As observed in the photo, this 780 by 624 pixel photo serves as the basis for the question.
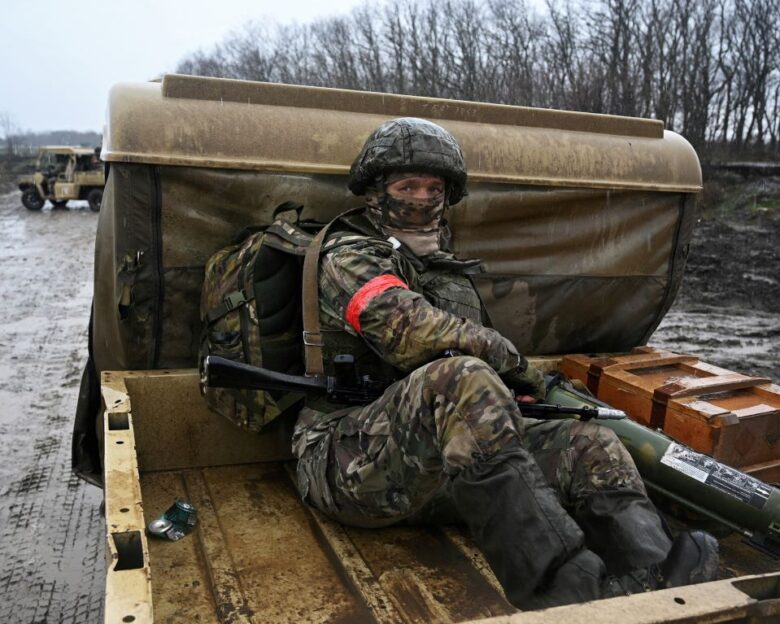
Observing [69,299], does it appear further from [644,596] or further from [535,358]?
[644,596]

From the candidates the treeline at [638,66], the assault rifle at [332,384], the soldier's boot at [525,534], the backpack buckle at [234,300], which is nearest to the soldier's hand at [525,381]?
the assault rifle at [332,384]

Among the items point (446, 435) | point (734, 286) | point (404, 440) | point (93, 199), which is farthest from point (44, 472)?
point (93, 199)

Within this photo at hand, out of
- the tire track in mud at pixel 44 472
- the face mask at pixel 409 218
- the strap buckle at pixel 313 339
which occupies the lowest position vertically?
the tire track in mud at pixel 44 472

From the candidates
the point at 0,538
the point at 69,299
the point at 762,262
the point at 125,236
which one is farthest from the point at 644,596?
the point at 762,262

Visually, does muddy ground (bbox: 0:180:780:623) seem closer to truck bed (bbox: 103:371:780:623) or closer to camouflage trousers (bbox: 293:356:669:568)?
truck bed (bbox: 103:371:780:623)

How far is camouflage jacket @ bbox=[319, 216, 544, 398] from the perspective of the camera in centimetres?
244

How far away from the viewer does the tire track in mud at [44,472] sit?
3365 mm

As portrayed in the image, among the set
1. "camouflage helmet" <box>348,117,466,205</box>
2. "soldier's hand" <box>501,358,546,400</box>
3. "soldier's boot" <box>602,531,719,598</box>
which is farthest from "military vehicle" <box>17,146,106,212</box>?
"soldier's boot" <box>602,531,719,598</box>

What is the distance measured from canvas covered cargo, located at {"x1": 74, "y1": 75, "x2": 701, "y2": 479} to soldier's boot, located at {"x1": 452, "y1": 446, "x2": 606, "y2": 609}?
5.36 ft

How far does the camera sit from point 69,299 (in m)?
9.94

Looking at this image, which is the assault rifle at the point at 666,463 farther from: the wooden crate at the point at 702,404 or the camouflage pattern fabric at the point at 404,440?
the wooden crate at the point at 702,404

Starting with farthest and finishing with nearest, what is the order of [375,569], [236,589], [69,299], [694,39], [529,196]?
[694,39]
[69,299]
[529,196]
[375,569]
[236,589]

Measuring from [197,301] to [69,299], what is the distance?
24.3 ft

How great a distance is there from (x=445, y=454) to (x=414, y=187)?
113 centimetres
